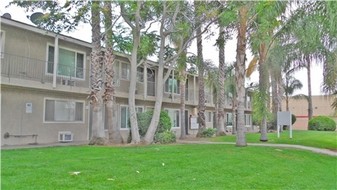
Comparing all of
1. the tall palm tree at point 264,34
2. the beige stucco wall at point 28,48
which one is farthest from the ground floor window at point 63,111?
the tall palm tree at point 264,34

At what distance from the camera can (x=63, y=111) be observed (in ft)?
66.4

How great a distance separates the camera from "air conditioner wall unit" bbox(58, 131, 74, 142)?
65.0ft

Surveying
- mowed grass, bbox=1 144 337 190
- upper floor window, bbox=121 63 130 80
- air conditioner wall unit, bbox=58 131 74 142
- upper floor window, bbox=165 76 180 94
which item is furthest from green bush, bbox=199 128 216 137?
mowed grass, bbox=1 144 337 190

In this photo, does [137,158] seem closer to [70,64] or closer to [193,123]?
[70,64]

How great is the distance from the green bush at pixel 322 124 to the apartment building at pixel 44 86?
69.3ft

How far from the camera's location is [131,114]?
17.5 m

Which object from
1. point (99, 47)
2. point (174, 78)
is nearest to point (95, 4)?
point (99, 47)

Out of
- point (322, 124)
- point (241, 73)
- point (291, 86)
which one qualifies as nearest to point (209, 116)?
point (322, 124)

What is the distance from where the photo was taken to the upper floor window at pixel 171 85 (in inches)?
1150

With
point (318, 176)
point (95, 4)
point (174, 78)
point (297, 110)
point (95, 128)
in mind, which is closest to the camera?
point (318, 176)

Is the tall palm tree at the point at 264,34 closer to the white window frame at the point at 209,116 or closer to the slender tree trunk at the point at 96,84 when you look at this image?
the slender tree trunk at the point at 96,84

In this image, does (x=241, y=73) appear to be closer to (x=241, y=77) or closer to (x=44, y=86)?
(x=241, y=77)

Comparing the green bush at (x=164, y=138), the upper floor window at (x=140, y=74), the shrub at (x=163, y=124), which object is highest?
the upper floor window at (x=140, y=74)

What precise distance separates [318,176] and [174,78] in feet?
70.4
